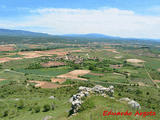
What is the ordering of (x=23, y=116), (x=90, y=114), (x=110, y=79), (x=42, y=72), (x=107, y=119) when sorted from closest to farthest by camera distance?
(x=107, y=119), (x=90, y=114), (x=23, y=116), (x=110, y=79), (x=42, y=72)

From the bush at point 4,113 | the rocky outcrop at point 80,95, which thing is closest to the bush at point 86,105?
the rocky outcrop at point 80,95

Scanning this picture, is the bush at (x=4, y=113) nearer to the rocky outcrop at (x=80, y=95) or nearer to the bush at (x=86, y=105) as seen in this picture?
the rocky outcrop at (x=80, y=95)

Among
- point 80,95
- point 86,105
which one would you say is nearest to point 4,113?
point 80,95

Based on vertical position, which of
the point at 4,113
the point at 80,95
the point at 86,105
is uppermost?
the point at 80,95

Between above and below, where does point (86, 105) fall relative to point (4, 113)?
above

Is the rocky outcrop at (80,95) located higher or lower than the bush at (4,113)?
higher

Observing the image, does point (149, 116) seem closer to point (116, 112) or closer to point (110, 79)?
point (116, 112)

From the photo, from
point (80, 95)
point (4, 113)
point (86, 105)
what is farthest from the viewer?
point (4, 113)

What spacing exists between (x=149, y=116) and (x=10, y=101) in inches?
1604

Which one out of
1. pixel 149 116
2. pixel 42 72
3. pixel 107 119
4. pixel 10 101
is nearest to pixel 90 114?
pixel 107 119

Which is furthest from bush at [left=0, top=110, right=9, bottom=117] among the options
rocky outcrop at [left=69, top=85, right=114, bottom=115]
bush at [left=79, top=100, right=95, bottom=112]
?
bush at [left=79, top=100, right=95, bottom=112]

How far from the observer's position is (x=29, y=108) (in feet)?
133

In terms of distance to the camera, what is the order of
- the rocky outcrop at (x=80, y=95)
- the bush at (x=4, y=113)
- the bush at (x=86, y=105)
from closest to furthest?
the bush at (x=86, y=105) → the rocky outcrop at (x=80, y=95) → the bush at (x=4, y=113)

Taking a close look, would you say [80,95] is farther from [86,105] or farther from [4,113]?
[4,113]
